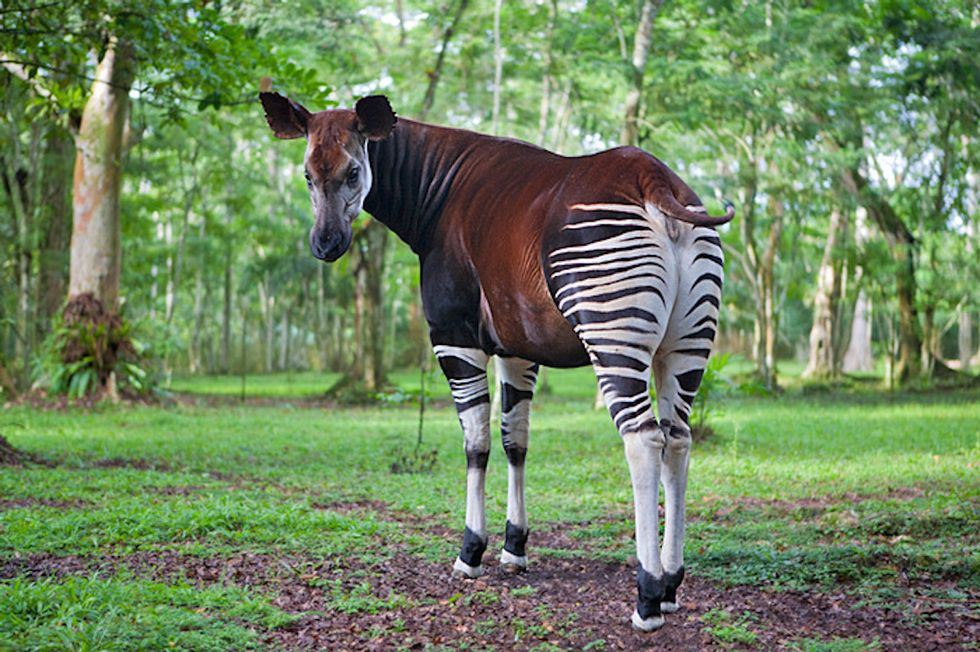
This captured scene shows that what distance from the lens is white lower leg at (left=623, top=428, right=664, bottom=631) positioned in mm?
4012

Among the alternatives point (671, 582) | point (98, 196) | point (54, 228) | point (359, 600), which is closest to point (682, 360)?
point (671, 582)

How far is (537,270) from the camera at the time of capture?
4371 mm

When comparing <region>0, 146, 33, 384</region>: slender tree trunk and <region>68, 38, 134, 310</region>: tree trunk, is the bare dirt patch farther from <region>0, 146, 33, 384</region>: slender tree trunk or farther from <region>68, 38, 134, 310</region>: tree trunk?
<region>0, 146, 33, 384</region>: slender tree trunk

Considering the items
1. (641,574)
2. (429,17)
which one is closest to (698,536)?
(641,574)

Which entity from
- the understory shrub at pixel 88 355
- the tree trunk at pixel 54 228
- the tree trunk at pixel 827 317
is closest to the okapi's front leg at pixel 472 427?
the understory shrub at pixel 88 355

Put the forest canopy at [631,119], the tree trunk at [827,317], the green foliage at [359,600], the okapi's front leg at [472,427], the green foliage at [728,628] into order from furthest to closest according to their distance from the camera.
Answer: the tree trunk at [827,317] → the forest canopy at [631,119] → the okapi's front leg at [472,427] → the green foliage at [359,600] → the green foliage at [728,628]

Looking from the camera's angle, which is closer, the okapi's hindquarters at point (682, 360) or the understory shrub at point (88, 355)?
the okapi's hindquarters at point (682, 360)

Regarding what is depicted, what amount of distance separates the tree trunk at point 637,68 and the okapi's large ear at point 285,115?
10.3 metres

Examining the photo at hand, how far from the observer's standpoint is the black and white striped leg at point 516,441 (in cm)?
508

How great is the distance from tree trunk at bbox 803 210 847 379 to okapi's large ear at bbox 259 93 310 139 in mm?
20510

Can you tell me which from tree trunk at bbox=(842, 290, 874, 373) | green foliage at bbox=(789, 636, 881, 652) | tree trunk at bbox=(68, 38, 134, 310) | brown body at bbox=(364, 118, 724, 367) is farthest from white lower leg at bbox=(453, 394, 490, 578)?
tree trunk at bbox=(842, 290, 874, 373)

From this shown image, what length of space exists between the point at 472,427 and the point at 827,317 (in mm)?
20381

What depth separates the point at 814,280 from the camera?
34.5 metres

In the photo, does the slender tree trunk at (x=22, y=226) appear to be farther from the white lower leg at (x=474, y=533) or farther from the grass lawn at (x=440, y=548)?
the white lower leg at (x=474, y=533)
